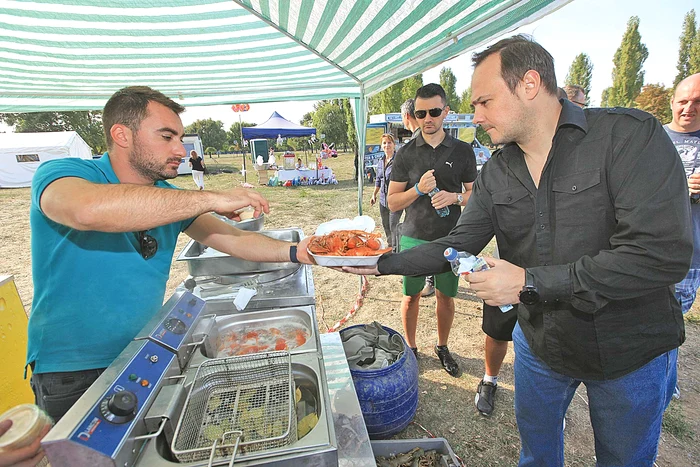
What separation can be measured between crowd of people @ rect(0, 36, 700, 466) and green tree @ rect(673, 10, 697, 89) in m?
44.5

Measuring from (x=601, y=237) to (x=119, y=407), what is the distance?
2116 millimetres

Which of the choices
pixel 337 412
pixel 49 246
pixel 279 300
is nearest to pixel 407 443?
pixel 337 412

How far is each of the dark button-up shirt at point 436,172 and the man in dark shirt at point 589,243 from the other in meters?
1.73

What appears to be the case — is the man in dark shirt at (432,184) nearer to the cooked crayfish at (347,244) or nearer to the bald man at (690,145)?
the cooked crayfish at (347,244)

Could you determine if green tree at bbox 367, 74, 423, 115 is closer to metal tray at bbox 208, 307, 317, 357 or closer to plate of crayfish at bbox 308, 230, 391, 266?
plate of crayfish at bbox 308, 230, 391, 266

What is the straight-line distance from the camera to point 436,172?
149 inches

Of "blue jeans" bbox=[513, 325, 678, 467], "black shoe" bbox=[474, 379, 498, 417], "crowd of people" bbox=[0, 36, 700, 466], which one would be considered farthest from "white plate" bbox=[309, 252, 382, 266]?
"black shoe" bbox=[474, 379, 498, 417]

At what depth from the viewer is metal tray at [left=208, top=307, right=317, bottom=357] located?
7.07ft

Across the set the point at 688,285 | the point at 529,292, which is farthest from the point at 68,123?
the point at 688,285

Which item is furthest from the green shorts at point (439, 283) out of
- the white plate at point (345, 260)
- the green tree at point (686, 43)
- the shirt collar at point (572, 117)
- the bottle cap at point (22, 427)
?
the green tree at point (686, 43)

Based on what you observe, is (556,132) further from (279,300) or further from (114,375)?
(114,375)

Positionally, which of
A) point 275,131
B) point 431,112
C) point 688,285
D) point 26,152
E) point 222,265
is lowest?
point 688,285

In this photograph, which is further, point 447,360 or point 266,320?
point 447,360

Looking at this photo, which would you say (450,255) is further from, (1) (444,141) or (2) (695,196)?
(2) (695,196)
